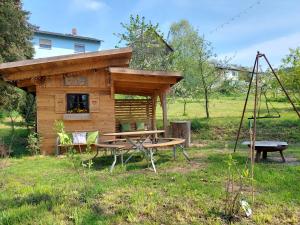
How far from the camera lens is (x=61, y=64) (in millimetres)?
9180

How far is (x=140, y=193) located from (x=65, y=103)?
5.74 meters

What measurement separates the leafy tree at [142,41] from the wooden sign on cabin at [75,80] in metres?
6.94

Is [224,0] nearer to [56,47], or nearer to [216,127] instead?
[216,127]

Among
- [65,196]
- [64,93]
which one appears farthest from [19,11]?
[65,196]

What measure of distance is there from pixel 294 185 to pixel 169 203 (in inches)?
92.1

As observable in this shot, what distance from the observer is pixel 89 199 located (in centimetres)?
436

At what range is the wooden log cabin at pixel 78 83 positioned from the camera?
9.11 metres

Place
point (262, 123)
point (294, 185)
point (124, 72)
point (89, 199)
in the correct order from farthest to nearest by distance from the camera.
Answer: point (262, 123), point (124, 72), point (294, 185), point (89, 199)

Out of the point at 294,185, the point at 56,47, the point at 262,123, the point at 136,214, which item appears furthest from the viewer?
the point at 56,47

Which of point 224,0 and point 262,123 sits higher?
point 224,0

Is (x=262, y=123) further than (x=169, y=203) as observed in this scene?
Yes

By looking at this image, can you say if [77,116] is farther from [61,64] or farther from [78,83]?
[61,64]

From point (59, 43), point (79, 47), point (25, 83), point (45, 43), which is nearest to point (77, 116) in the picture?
point (25, 83)

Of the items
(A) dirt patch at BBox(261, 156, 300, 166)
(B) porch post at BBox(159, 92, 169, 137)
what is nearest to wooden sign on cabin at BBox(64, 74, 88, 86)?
(B) porch post at BBox(159, 92, 169, 137)
